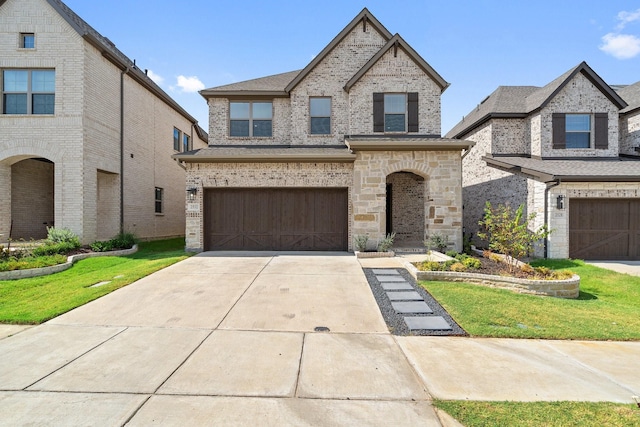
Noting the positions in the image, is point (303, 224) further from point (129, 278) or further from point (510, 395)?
point (510, 395)

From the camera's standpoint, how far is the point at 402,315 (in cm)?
566

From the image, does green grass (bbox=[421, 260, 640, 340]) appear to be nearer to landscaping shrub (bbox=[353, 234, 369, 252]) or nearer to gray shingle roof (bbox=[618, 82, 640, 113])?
landscaping shrub (bbox=[353, 234, 369, 252])

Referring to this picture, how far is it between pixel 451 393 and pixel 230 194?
1057 cm

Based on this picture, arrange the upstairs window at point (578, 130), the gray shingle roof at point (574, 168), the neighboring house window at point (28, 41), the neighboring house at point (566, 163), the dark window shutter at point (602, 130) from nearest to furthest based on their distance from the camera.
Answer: the gray shingle roof at point (574, 168)
the neighboring house at point (566, 163)
the neighboring house window at point (28, 41)
the dark window shutter at point (602, 130)
the upstairs window at point (578, 130)

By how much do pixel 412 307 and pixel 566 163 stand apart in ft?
39.4

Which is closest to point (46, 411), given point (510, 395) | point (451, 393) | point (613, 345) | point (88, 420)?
point (88, 420)

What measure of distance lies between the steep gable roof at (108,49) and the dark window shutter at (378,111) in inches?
451

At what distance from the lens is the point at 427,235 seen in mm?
11875

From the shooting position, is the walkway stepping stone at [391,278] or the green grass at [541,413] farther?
the walkway stepping stone at [391,278]

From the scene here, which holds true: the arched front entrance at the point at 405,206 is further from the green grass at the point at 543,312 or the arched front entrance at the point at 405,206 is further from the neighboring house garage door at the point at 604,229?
the green grass at the point at 543,312

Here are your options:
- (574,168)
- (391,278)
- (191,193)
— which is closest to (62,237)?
(191,193)

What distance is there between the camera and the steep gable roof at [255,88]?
13.3m

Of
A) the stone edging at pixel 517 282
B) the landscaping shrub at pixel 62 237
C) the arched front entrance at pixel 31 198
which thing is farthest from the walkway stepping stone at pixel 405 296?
the arched front entrance at pixel 31 198

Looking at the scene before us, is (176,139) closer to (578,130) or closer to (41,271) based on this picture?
(41,271)
